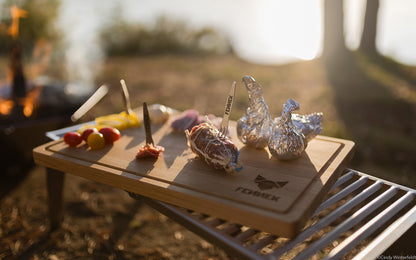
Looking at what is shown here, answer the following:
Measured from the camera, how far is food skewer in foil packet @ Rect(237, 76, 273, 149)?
2.16m

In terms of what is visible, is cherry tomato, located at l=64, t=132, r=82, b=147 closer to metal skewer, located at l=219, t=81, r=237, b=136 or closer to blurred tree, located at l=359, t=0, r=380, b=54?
metal skewer, located at l=219, t=81, r=237, b=136

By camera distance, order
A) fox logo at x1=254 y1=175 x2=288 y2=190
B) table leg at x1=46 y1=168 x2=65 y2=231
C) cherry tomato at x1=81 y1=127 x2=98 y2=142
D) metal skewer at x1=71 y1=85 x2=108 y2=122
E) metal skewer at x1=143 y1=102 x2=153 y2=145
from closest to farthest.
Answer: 1. fox logo at x1=254 y1=175 x2=288 y2=190
2. metal skewer at x1=143 y1=102 x2=153 y2=145
3. cherry tomato at x1=81 y1=127 x2=98 y2=142
4. table leg at x1=46 y1=168 x2=65 y2=231
5. metal skewer at x1=71 y1=85 x2=108 y2=122

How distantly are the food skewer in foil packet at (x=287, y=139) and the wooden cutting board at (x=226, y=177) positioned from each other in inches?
2.6

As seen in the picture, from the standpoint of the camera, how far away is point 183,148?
7.64ft

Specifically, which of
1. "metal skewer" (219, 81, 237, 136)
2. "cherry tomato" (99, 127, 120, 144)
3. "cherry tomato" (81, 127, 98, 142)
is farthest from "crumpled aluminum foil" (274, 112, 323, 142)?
"cherry tomato" (81, 127, 98, 142)

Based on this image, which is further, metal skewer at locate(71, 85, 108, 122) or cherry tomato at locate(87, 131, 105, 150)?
metal skewer at locate(71, 85, 108, 122)

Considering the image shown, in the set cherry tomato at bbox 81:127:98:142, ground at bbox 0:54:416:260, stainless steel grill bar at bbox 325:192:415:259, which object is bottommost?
ground at bbox 0:54:416:260

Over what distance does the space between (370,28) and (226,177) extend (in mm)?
6148

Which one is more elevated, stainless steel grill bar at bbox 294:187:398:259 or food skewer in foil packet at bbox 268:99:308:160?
food skewer in foil packet at bbox 268:99:308:160

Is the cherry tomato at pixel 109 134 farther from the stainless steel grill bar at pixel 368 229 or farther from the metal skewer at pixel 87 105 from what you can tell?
the stainless steel grill bar at pixel 368 229

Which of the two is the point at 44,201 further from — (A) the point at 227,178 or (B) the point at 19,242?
(A) the point at 227,178

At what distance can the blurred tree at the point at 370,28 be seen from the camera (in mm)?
6261

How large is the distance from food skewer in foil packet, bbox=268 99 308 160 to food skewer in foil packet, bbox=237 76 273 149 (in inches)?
5.6

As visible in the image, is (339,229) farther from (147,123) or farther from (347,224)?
(147,123)
